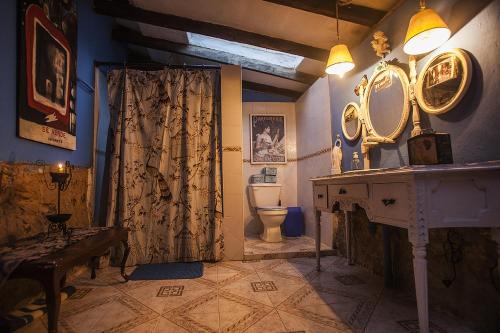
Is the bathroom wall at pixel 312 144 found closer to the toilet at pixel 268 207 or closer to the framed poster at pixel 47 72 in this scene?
the toilet at pixel 268 207

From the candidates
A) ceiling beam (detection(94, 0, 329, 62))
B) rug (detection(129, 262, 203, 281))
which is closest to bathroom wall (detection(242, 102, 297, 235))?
ceiling beam (detection(94, 0, 329, 62))

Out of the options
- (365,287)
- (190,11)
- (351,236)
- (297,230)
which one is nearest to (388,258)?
(365,287)

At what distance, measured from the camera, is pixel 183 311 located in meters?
1.69

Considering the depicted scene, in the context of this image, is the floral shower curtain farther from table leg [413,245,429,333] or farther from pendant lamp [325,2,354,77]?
table leg [413,245,429,333]

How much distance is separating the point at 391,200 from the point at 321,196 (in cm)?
93

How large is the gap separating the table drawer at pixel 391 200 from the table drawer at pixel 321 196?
67cm

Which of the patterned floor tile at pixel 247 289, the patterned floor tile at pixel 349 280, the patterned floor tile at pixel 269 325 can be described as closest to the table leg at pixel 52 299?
the patterned floor tile at pixel 269 325

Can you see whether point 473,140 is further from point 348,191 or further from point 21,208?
point 21,208

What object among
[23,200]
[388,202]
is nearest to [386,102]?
[388,202]

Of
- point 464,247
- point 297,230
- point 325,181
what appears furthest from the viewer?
point 297,230

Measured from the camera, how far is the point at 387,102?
7.14 feet

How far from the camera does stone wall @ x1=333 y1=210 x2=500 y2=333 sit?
4.46 ft

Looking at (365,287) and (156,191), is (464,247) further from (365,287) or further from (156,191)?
(156,191)

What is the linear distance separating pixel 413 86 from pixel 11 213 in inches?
109
